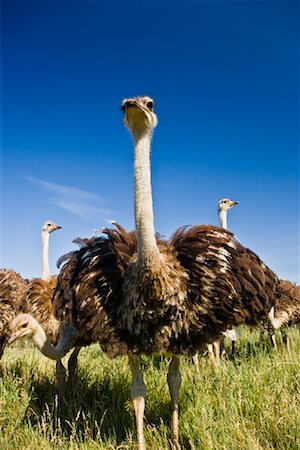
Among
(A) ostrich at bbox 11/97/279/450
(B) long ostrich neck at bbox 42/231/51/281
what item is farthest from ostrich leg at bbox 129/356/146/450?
(B) long ostrich neck at bbox 42/231/51/281

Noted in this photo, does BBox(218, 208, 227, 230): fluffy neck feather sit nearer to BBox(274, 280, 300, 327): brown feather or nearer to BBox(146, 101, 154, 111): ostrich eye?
BBox(274, 280, 300, 327): brown feather

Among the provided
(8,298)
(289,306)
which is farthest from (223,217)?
(8,298)

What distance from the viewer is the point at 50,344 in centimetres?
486

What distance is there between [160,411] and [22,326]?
1.58 m

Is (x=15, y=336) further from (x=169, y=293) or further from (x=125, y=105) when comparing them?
(x=125, y=105)

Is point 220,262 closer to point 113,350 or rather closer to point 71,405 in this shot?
point 113,350

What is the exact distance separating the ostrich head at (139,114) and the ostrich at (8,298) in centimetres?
334

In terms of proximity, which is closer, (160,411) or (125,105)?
(125,105)

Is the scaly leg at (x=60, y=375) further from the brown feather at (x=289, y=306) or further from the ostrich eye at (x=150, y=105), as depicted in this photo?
the brown feather at (x=289, y=306)

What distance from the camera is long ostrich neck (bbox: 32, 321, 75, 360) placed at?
4657 mm

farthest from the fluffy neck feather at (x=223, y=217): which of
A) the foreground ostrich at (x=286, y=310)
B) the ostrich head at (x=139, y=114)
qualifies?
the ostrich head at (x=139, y=114)

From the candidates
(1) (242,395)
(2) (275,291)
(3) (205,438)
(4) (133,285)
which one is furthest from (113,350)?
(2) (275,291)

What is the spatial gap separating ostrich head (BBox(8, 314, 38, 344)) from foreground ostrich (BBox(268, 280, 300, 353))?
461 cm

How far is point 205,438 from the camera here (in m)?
3.90
